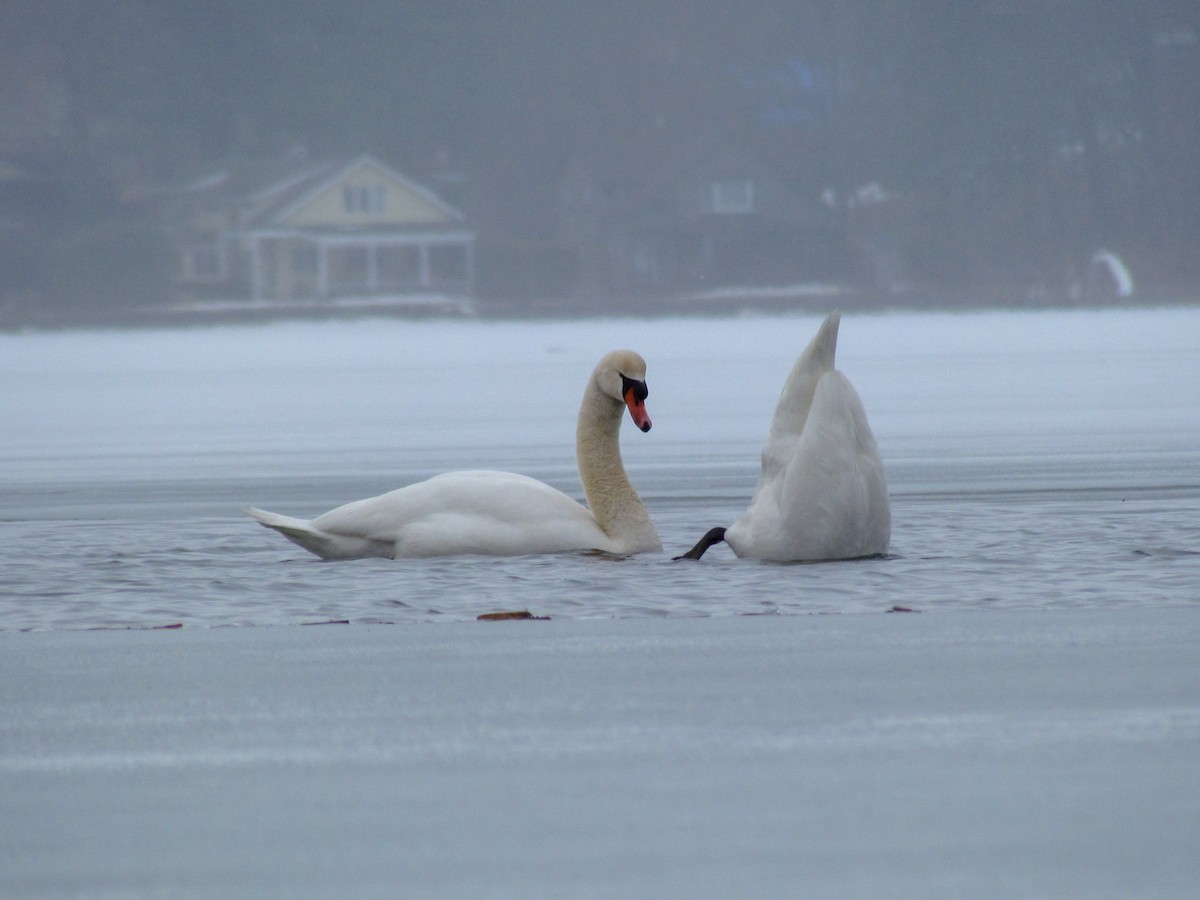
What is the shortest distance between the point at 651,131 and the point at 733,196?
9583mm

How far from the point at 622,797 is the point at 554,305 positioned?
237ft

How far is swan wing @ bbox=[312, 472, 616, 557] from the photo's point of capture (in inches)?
354

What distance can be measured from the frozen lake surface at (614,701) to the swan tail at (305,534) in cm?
16

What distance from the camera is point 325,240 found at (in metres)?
86.2

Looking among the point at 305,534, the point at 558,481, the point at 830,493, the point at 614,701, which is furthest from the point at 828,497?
the point at 558,481

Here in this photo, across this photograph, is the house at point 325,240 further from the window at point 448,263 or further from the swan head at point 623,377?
the swan head at point 623,377

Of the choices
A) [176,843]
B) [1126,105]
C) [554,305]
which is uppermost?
[1126,105]

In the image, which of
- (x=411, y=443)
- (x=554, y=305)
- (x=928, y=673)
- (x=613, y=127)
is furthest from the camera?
(x=613, y=127)

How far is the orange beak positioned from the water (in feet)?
1.90

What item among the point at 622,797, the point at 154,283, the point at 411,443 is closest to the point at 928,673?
the point at 622,797

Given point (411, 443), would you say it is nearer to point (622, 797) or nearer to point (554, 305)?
point (622, 797)

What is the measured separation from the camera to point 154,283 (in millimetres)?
82062

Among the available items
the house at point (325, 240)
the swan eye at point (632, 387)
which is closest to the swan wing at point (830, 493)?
the swan eye at point (632, 387)

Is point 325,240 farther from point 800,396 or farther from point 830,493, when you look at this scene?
point 830,493
